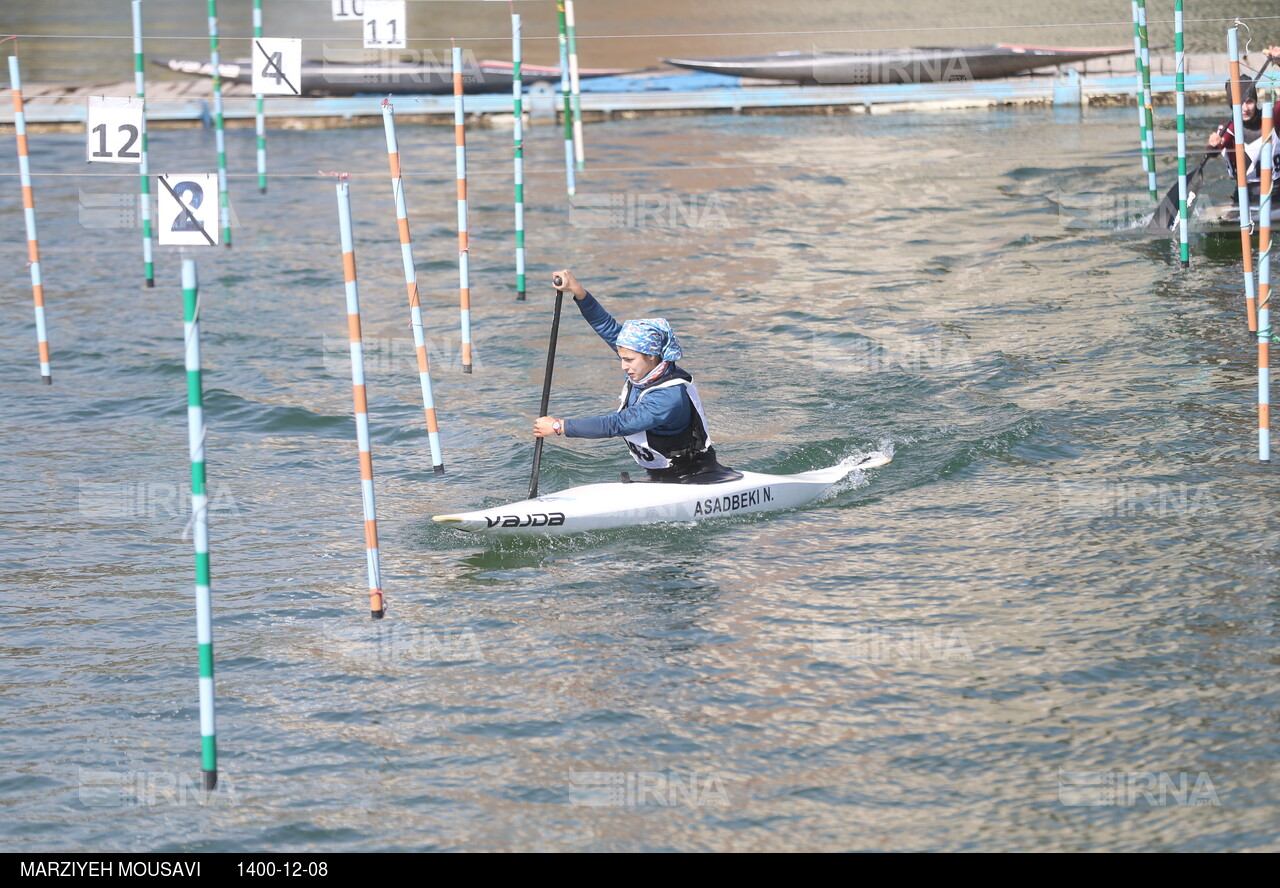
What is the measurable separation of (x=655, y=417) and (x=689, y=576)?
0.91 meters

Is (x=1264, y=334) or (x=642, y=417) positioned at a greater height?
(x=1264, y=334)

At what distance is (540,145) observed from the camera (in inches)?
802

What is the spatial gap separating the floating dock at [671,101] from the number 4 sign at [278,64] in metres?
6.76

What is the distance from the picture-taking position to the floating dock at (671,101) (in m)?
21.3

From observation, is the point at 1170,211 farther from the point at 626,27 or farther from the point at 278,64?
the point at 626,27

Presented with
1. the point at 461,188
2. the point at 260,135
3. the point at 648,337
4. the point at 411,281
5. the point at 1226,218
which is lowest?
the point at 648,337

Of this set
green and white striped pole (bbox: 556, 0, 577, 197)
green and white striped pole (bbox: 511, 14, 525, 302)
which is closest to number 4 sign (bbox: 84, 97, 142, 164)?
green and white striped pole (bbox: 511, 14, 525, 302)

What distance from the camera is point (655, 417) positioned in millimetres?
7852

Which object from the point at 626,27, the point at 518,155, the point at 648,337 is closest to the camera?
the point at 648,337

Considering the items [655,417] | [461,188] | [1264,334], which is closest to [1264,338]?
[1264,334]

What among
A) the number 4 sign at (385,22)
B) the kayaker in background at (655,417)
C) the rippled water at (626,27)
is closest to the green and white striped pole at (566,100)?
the number 4 sign at (385,22)

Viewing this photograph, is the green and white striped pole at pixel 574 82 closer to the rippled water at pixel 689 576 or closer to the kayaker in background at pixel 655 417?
the rippled water at pixel 689 576
